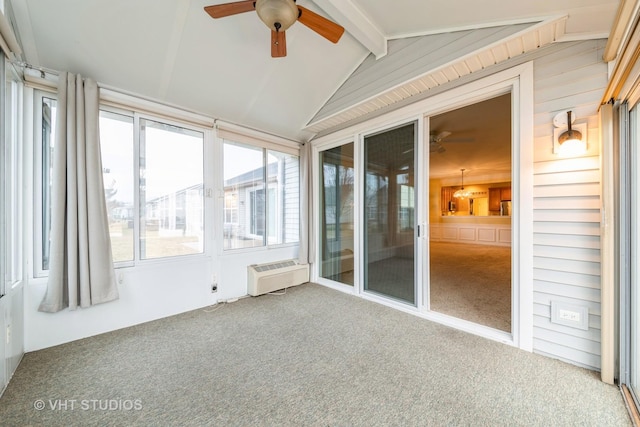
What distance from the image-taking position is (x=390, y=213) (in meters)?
2.97

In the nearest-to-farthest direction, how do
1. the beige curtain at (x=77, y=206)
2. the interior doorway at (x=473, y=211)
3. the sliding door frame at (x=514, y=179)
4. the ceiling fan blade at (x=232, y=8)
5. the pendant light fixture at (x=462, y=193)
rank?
the ceiling fan blade at (x=232, y=8) → the sliding door frame at (x=514, y=179) → the beige curtain at (x=77, y=206) → the interior doorway at (x=473, y=211) → the pendant light fixture at (x=462, y=193)

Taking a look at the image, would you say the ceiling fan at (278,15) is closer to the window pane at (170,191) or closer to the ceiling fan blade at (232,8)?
the ceiling fan blade at (232,8)

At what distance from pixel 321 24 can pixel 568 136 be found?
1.99 metres

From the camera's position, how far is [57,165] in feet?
6.72

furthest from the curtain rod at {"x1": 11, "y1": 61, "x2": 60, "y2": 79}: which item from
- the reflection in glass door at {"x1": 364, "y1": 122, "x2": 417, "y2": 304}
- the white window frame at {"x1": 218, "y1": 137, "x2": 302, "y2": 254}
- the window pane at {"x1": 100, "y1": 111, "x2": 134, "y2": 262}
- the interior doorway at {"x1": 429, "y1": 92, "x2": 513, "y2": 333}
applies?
the interior doorway at {"x1": 429, "y1": 92, "x2": 513, "y2": 333}

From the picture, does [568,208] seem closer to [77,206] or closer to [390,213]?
[390,213]

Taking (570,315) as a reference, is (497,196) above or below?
above

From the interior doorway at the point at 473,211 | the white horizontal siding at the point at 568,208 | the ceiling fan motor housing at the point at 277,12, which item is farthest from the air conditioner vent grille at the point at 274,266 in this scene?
the white horizontal siding at the point at 568,208

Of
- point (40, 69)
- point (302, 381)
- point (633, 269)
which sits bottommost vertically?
point (302, 381)

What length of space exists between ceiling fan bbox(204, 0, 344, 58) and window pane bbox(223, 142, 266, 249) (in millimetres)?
1807

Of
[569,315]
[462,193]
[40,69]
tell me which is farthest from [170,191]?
[462,193]

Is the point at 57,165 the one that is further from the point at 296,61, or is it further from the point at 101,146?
the point at 296,61

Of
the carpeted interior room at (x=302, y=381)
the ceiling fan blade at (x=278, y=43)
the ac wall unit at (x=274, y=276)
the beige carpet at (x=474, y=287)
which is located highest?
the ceiling fan blade at (x=278, y=43)

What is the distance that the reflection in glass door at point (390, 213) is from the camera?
2740 millimetres
